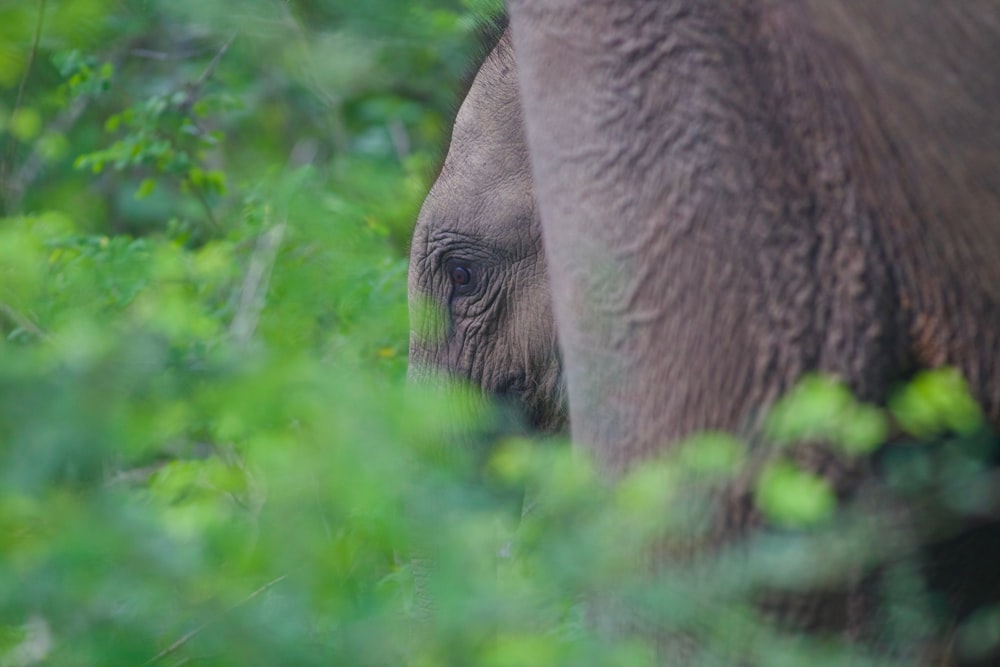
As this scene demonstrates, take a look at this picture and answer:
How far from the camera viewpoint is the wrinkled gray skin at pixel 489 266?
281cm

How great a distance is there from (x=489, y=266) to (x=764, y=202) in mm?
1446

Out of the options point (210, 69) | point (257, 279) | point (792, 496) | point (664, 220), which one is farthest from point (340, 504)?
point (210, 69)

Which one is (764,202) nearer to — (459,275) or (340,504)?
(340,504)

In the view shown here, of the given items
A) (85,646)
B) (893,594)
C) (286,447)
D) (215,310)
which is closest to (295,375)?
(286,447)

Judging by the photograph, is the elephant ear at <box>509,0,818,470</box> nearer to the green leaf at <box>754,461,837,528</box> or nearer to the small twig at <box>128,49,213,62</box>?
the green leaf at <box>754,461,837,528</box>

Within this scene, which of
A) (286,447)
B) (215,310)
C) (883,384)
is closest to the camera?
(286,447)

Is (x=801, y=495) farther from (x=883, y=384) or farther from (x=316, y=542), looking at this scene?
(x=316, y=542)

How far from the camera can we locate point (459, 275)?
115 inches

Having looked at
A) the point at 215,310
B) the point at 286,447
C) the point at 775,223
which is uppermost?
the point at 775,223

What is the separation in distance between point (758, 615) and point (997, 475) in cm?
31

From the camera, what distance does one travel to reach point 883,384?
1479 mm

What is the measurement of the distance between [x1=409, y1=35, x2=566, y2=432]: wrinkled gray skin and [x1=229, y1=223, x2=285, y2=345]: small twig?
1.37 feet

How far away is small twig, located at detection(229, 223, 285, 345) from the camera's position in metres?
3.21

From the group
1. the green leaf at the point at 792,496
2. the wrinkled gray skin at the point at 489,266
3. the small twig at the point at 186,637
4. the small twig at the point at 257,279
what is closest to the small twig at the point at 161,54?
the small twig at the point at 257,279
